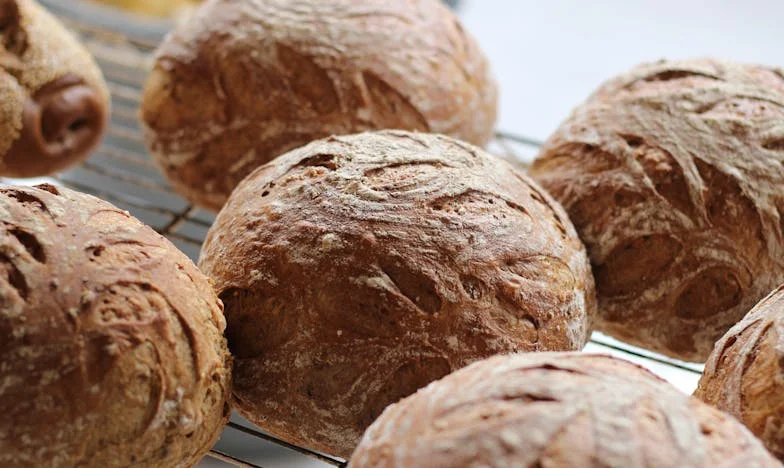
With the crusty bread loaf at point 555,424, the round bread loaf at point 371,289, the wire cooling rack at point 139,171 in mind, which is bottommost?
the wire cooling rack at point 139,171

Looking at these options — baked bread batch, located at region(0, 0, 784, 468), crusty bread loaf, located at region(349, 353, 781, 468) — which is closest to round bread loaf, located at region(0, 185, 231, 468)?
baked bread batch, located at region(0, 0, 784, 468)

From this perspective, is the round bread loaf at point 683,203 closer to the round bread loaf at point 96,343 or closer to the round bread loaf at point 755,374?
the round bread loaf at point 755,374

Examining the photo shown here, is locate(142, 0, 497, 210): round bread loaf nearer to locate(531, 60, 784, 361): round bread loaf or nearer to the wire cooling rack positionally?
the wire cooling rack

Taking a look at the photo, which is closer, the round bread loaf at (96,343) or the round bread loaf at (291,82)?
the round bread loaf at (96,343)

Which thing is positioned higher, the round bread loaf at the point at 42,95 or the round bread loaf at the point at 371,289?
the round bread loaf at the point at 371,289

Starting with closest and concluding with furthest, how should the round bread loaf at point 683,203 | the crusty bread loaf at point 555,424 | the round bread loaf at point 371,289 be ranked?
the crusty bread loaf at point 555,424 < the round bread loaf at point 371,289 < the round bread loaf at point 683,203

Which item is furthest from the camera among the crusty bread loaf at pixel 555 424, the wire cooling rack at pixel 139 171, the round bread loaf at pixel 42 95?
the wire cooling rack at pixel 139 171

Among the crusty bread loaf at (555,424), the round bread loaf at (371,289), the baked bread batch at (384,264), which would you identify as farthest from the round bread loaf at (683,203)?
the crusty bread loaf at (555,424)

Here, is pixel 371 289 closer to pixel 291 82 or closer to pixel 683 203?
pixel 683 203
